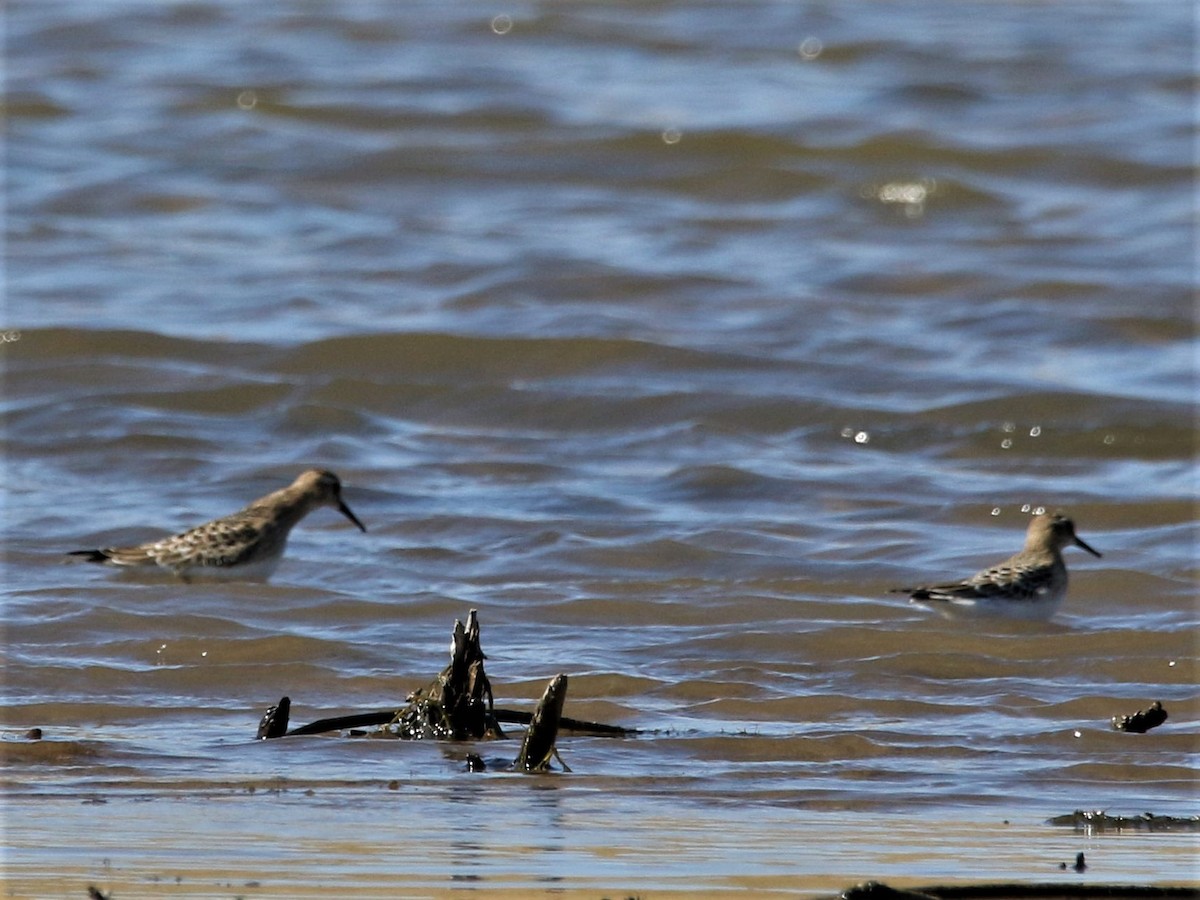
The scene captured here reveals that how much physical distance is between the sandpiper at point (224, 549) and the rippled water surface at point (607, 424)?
0.08 metres

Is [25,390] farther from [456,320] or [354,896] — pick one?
[354,896]

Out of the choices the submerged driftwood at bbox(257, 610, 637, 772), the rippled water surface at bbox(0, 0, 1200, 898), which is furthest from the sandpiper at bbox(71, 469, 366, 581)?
the submerged driftwood at bbox(257, 610, 637, 772)

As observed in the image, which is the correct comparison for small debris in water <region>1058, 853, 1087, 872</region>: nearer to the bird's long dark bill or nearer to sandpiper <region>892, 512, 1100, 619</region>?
sandpiper <region>892, 512, 1100, 619</region>

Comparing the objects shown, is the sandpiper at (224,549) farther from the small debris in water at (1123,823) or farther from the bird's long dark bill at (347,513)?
the small debris in water at (1123,823)

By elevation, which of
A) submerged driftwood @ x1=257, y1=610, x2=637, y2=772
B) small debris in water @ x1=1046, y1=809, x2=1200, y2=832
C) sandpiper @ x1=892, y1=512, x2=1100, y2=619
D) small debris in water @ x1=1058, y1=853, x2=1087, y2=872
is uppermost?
sandpiper @ x1=892, y1=512, x2=1100, y2=619

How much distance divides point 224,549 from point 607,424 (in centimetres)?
278

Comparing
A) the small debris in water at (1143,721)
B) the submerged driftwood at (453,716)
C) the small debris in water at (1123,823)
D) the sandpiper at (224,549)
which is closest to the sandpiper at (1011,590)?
the small debris in water at (1143,721)

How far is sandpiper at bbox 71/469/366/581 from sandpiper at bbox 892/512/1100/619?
6.87 ft

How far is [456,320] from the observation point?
11008mm

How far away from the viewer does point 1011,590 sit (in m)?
6.64

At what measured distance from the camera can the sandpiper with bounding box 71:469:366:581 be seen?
6984 mm

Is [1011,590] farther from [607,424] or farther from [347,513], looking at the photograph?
[607,424]

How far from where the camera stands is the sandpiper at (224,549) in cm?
698

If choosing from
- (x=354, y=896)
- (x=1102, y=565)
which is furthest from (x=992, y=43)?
(x=354, y=896)
